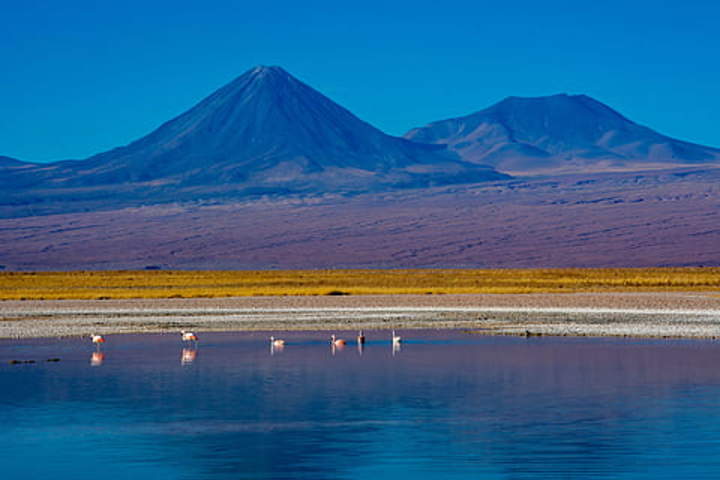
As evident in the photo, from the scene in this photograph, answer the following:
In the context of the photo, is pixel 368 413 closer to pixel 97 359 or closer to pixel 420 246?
pixel 97 359

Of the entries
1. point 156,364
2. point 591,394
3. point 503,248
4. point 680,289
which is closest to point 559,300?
point 680,289

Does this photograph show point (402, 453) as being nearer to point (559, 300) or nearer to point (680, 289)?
point (559, 300)

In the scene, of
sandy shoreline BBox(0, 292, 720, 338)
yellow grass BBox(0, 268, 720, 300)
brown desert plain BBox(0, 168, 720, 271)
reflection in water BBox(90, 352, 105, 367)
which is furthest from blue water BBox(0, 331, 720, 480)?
brown desert plain BBox(0, 168, 720, 271)

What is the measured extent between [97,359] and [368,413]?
1130 cm

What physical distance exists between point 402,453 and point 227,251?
166 m

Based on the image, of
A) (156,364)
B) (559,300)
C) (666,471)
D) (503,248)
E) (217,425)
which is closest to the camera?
(666,471)

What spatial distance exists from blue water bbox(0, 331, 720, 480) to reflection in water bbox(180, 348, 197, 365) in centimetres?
7

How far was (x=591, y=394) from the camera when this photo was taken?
70.1 feet

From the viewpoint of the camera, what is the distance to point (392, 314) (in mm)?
45969

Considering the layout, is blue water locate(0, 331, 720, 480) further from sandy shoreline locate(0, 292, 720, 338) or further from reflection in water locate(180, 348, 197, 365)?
sandy shoreline locate(0, 292, 720, 338)

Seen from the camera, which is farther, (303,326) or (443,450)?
(303,326)

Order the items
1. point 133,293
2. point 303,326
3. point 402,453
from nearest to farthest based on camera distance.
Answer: point 402,453
point 303,326
point 133,293

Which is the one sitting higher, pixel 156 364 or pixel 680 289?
pixel 680 289

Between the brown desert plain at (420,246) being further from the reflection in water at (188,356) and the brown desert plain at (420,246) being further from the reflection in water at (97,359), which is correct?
the reflection in water at (97,359)
